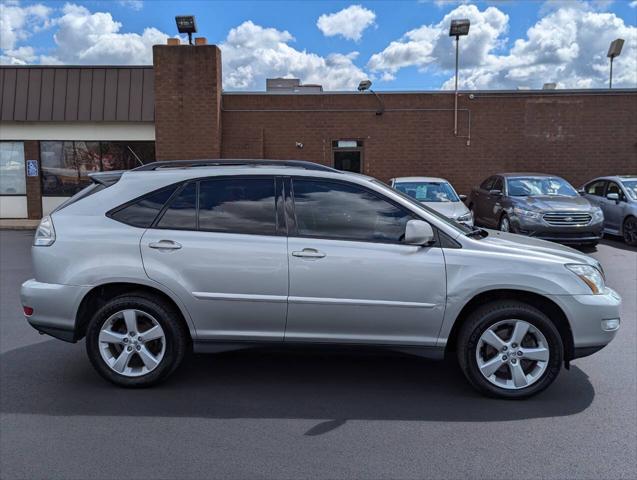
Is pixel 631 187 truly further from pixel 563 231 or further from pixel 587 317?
pixel 587 317

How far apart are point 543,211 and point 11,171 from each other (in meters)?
15.8

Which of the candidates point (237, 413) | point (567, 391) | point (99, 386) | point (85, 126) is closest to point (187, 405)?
point (237, 413)

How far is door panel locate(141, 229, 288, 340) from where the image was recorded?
4266 mm

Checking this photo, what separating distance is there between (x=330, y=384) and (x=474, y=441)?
1334mm

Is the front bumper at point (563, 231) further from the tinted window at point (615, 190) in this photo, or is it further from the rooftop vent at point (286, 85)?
the rooftop vent at point (286, 85)

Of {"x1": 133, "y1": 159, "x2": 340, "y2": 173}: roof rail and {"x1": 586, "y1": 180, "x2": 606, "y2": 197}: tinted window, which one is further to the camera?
{"x1": 586, "y1": 180, "x2": 606, "y2": 197}: tinted window

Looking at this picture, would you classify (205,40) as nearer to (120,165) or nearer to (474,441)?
(120,165)

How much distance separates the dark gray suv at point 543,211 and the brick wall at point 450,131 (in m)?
4.26

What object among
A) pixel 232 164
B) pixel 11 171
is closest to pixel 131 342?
pixel 232 164

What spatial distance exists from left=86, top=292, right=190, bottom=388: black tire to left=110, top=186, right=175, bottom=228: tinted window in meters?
0.56

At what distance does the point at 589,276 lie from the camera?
4.32 metres

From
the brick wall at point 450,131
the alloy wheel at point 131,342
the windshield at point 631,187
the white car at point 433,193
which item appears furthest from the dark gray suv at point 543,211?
the alloy wheel at point 131,342

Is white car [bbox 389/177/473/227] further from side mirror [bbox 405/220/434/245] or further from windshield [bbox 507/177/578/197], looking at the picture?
side mirror [bbox 405/220/434/245]

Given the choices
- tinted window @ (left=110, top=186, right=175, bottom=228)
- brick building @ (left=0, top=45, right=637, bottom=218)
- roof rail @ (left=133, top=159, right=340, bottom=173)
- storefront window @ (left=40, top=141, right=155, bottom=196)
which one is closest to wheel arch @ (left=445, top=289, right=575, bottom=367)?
roof rail @ (left=133, top=159, right=340, bottom=173)
